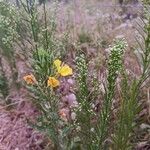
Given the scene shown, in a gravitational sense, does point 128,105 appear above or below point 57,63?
below

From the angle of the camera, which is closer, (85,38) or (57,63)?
(57,63)

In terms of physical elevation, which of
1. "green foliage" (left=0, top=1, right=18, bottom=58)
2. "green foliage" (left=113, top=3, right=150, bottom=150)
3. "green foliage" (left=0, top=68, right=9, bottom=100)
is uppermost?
"green foliage" (left=0, top=1, right=18, bottom=58)

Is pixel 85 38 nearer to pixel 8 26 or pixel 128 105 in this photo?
pixel 8 26

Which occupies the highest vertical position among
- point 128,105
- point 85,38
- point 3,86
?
point 85,38

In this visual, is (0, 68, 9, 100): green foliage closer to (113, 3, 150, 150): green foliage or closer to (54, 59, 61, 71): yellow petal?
(54, 59, 61, 71): yellow petal

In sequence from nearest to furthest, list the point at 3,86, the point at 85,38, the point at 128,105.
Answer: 1. the point at 128,105
2. the point at 3,86
3. the point at 85,38

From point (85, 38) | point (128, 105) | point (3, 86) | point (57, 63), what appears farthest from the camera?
point (85, 38)

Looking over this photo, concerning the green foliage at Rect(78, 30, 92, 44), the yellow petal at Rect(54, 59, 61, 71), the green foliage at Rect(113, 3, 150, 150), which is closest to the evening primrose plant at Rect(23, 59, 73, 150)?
the yellow petal at Rect(54, 59, 61, 71)

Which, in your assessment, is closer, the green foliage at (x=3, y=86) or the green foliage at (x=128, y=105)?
the green foliage at (x=128, y=105)

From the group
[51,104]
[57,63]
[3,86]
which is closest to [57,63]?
[57,63]

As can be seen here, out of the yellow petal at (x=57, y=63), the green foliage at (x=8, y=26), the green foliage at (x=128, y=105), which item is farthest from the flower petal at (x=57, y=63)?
the green foliage at (x=8, y=26)

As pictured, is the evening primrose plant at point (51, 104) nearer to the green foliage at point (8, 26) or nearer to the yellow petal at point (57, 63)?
the yellow petal at point (57, 63)

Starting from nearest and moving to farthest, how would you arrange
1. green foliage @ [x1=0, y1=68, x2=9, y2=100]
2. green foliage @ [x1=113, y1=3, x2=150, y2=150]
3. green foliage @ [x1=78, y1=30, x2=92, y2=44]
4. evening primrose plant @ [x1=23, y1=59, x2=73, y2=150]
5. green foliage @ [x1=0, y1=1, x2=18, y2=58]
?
green foliage @ [x1=113, y1=3, x2=150, y2=150] < evening primrose plant @ [x1=23, y1=59, x2=73, y2=150] < green foliage @ [x1=0, y1=1, x2=18, y2=58] < green foliage @ [x1=0, y1=68, x2=9, y2=100] < green foliage @ [x1=78, y1=30, x2=92, y2=44]
